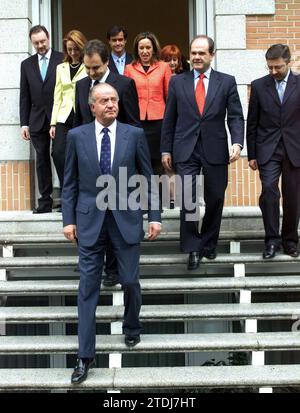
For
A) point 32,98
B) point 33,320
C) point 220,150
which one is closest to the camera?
point 33,320

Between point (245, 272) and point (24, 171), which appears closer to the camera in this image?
point (245, 272)

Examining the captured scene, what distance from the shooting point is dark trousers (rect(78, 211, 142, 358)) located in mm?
4113

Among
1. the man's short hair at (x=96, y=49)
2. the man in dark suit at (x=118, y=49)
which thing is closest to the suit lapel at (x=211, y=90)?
the man's short hair at (x=96, y=49)

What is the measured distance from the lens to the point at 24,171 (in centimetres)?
657

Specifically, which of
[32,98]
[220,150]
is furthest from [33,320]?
[32,98]

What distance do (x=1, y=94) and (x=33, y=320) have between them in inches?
110

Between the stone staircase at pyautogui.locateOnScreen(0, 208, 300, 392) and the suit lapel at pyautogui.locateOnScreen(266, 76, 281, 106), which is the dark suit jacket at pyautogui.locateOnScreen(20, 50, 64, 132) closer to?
the stone staircase at pyautogui.locateOnScreen(0, 208, 300, 392)

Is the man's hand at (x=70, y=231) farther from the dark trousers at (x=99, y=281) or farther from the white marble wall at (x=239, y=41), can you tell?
the white marble wall at (x=239, y=41)

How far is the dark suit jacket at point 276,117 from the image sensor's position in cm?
514

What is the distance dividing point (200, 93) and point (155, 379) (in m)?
2.42

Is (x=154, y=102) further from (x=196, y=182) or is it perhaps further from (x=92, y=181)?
(x=92, y=181)

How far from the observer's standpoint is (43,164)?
6.17 metres

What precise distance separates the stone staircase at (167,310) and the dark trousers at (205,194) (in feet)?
0.85
